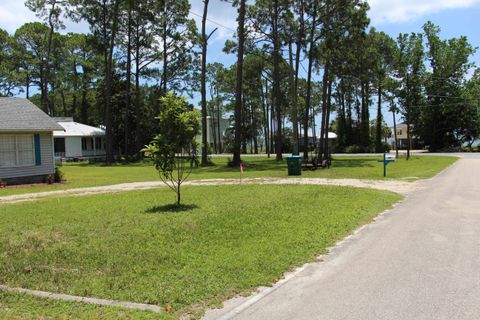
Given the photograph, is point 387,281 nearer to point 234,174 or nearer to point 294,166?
point 294,166

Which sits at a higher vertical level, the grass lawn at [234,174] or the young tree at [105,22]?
the young tree at [105,22]

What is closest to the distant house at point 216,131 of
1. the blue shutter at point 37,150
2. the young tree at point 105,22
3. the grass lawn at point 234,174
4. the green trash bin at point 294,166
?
the young tree at point 105,22

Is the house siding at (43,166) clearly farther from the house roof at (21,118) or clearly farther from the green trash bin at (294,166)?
the green trash bin at (294,166)

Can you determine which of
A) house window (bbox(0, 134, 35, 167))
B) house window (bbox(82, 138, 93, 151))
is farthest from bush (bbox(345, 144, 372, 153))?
house window (bbox(0, 134, 35, 167))

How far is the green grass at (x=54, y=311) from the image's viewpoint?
4602 millimetres

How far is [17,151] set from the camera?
21.2m

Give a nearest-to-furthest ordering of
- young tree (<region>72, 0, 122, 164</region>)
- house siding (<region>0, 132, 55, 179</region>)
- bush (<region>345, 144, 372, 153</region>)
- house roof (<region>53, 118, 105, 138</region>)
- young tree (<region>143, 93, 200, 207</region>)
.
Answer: young tree (<region>143, 93, 200, 207</region>) → house siding (<region>0, 132, 55, 179</region>) → young tree (<region>72, 0, 122, 164</region>) → house roof (<region>53, 118, 105, 138</region>) → bush (<region>345, 144, 372, 153</region>)

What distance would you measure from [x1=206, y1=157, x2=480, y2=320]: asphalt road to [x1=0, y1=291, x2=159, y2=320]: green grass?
0.89m

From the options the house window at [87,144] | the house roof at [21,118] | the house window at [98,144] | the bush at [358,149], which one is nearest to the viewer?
the house roof at [21,118]

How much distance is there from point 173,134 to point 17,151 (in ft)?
42.9

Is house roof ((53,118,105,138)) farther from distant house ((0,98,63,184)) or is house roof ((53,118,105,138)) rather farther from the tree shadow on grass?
the tree shadow on grass

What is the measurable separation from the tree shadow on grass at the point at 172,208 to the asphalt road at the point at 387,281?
172 inches

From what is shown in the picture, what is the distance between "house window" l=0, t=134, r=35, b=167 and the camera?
814 inches

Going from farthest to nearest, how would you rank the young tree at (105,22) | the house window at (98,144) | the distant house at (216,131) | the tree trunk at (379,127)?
the distant house at (216,131), the tree trunk at (379,127), the house window at (98,144), the young tree at (105,22)
